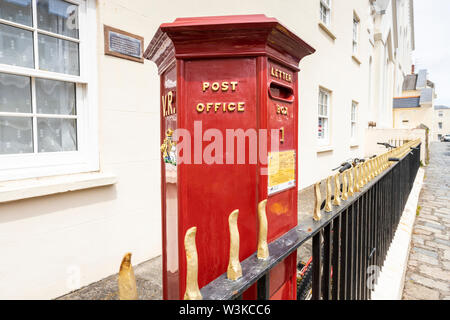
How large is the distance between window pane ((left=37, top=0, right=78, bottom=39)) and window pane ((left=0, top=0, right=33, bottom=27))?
0.08m

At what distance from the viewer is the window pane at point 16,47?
7.80ft

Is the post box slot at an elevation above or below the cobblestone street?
above

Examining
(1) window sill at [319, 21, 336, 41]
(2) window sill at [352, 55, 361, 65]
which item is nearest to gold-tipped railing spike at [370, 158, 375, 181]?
(1) window sill at [319, 21, 336, 41]

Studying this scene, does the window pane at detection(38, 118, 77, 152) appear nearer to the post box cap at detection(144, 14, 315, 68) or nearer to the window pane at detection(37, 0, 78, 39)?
the window pane at detection(37, 0, 78, 39)

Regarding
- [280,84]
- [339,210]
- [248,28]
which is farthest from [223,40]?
[339,210]

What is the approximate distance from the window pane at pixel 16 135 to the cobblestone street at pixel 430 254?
3865mm

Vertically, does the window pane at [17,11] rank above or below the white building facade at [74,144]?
above

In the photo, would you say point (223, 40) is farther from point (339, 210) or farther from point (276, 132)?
point (339, 210)

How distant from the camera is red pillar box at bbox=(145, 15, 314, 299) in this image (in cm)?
113

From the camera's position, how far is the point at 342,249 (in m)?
1.73

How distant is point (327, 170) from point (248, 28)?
7.52 metres

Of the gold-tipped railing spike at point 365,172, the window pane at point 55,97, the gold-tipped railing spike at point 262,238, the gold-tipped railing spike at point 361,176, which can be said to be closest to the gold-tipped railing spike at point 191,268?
the gold-tipped railing spike at point 262,238

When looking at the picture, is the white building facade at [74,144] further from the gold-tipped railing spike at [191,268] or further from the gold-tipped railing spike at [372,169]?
the gold-tipped railing spike at [372,169]

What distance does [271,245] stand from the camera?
1143 mm
